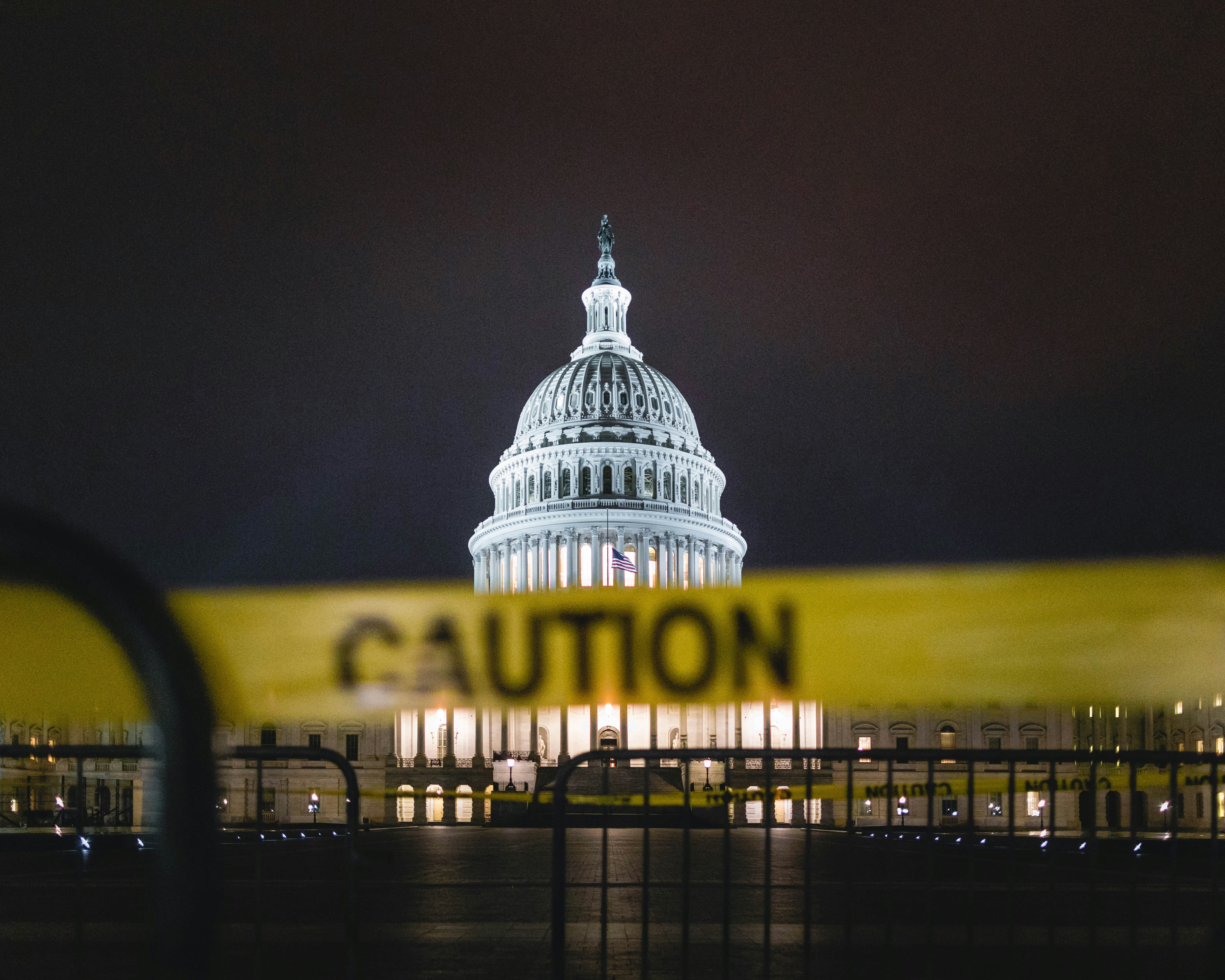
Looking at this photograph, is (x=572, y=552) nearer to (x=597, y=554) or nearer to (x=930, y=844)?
(x=597, y=554)

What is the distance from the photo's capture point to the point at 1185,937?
13.4m

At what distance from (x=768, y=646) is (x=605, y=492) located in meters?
97.2

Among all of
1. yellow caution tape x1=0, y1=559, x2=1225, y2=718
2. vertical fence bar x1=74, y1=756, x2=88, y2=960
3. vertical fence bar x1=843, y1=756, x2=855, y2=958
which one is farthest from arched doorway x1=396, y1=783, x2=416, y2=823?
vertical fence bar x1=74, y1=756, x2=88, y2=960

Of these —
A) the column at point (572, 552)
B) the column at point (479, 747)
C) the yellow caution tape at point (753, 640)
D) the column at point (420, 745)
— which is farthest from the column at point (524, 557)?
the yellow caution tape at point (753, 640)

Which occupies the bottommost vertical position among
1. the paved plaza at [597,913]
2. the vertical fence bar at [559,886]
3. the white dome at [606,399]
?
the paved plaza at [597,913]

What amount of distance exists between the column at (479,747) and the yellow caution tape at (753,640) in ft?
270

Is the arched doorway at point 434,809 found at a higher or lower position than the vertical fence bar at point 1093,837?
lower

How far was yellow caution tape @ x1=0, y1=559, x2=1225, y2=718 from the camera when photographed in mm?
10023

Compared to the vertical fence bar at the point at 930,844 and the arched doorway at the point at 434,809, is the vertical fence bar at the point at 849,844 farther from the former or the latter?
the arched doorway at the point at 434,809

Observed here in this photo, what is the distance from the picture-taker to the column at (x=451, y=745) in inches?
3691

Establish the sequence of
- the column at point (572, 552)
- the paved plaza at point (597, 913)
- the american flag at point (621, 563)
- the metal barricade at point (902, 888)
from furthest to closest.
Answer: the column at point (572, 552)
the american flag at point (621, 563)
the paved plaza at point (597, 913)
the metal barricade at point (902, 888)

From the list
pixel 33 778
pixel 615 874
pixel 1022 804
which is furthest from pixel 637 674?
pixel 1022 804

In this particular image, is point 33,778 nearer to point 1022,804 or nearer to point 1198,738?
point 1022,804

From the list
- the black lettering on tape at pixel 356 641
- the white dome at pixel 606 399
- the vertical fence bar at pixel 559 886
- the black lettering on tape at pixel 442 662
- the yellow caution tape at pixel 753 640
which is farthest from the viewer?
the white dome at pixel 606 399
